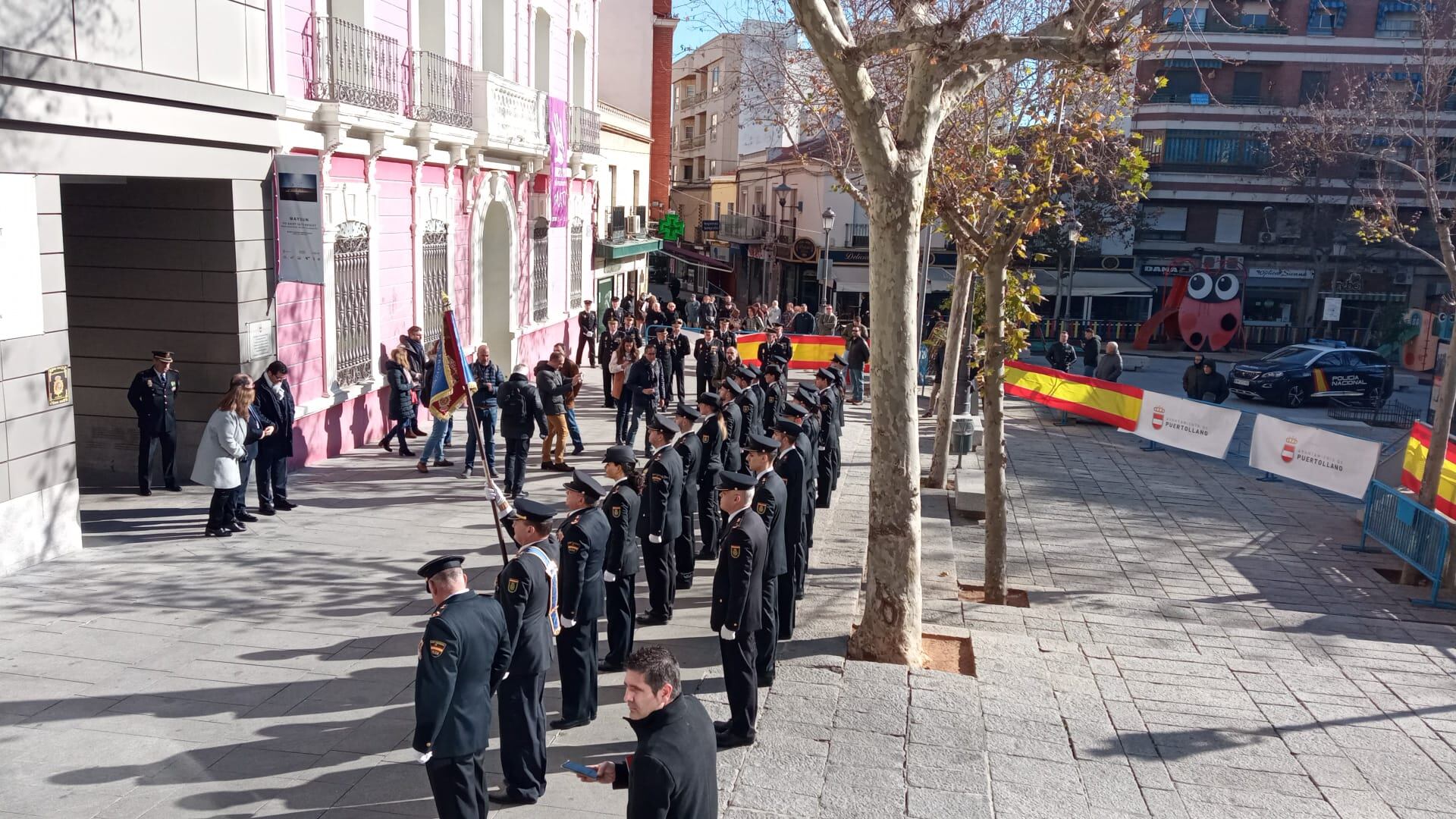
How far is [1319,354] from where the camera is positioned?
2769cm

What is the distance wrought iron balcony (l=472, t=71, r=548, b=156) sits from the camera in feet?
64.5

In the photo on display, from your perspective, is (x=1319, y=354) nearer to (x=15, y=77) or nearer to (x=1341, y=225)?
(x=1341, y=225)

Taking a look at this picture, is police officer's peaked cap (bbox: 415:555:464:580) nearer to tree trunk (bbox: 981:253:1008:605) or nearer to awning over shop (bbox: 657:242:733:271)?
tree trunk (bbox: 981:253:1008:605)

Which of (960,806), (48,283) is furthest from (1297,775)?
(48,283)

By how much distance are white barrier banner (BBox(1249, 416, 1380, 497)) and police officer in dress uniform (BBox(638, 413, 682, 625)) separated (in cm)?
1047

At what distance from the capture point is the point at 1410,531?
41.7 feet

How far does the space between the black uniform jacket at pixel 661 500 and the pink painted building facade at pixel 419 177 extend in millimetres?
6317

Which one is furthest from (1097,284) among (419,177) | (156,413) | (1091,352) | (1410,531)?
(156,413)

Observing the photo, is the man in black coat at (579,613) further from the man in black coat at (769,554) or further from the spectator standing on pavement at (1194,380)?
the spectator standing on pavement at (1194,380)

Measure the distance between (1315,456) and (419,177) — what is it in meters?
14.3

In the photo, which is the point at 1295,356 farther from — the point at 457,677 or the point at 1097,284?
the point at 457,677

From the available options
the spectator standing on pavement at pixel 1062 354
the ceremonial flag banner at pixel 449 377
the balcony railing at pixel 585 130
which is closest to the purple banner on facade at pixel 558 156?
the balcony railing at pixel 585 130

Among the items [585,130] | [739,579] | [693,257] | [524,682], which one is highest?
[585,130]

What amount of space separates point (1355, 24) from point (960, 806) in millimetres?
44851
